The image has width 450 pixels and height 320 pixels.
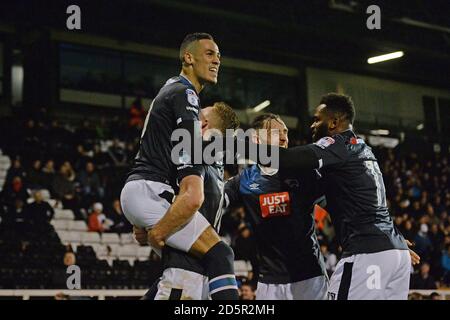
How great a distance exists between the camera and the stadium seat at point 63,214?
41.7ft

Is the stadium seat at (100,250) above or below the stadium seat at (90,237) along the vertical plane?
below

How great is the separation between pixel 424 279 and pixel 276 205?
30.3ft

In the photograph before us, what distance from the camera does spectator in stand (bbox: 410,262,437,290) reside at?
504 inches

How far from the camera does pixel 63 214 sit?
500 inches

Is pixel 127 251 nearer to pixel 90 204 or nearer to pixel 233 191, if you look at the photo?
pixel 90 204

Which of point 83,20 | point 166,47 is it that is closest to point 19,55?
point 83,20

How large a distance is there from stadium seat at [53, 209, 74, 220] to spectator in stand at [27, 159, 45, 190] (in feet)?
1.95

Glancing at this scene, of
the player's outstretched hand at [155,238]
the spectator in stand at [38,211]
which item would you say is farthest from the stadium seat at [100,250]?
the player's outstretched hand at [155,238]

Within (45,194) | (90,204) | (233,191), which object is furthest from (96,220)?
(233,191)

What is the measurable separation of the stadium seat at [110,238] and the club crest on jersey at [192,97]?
30.1ft

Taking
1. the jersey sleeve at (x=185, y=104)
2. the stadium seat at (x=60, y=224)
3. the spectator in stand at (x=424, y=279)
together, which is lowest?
the spectator in stand at (x=424, y=279)

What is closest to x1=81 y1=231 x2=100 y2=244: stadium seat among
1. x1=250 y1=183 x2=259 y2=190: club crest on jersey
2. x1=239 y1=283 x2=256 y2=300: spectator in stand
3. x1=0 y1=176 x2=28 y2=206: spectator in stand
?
x1=0 y1=176 x2=28 y2=206: spectator in stand

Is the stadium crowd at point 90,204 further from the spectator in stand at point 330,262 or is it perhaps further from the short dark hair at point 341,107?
the short dark hair at point 341,107
